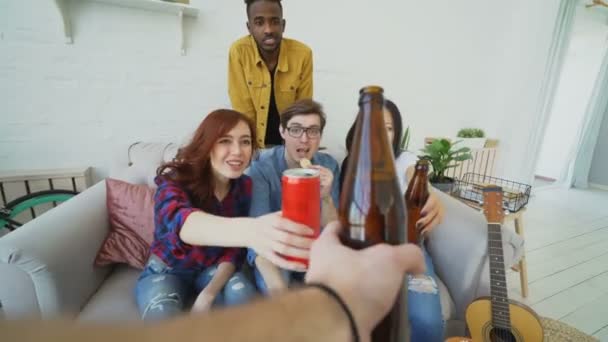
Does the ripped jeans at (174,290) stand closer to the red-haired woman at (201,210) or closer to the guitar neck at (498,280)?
the red-haired woman at (201,210)

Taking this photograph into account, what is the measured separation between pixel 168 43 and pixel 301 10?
35.0 inches

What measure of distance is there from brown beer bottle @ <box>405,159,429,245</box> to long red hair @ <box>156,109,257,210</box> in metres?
0.62

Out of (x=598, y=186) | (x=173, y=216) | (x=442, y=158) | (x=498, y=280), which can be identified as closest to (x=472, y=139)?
(x=442, y=158)

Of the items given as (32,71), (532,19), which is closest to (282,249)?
(32,71)

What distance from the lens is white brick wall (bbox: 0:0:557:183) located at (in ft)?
4.23

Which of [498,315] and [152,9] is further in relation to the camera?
[152,9]

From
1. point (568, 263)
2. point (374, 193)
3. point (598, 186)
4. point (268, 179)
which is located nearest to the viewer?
point (374, 193)

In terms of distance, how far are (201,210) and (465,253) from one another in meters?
0.99

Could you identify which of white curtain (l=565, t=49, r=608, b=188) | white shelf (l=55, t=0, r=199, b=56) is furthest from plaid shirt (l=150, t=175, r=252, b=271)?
white curtain (l=565, t=49, r=608, b=188)

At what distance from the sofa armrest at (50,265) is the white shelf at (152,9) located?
0.97 meters

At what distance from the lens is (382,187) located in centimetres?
34

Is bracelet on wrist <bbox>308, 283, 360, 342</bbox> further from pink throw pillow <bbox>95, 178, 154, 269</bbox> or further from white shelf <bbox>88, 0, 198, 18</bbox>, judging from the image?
white shelf <bbox>88, 0, 198, 18</bbox>

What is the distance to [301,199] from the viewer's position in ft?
1.24

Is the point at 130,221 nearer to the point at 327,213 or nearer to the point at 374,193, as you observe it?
the point at 327,213
